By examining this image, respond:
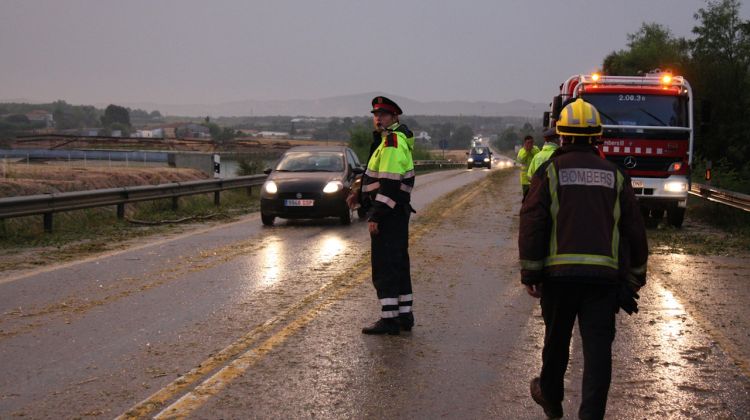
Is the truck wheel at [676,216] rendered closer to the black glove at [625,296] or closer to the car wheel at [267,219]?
the car wheel at [267,219]

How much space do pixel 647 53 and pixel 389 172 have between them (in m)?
71.1

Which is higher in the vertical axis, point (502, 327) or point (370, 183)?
point (370, 183)

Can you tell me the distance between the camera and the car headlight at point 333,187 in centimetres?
1769

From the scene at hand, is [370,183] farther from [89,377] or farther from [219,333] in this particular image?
[89,377]

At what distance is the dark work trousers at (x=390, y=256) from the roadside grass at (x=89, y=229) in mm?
5960

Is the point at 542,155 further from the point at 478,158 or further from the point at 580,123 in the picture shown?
the point at 478,158

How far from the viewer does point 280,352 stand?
692 centimetres

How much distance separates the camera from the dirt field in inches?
984

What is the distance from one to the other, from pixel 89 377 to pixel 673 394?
382 cm

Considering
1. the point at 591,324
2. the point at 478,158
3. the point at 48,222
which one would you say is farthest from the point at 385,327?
the point at 478,158

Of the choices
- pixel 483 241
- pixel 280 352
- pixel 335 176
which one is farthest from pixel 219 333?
pixel 335 176

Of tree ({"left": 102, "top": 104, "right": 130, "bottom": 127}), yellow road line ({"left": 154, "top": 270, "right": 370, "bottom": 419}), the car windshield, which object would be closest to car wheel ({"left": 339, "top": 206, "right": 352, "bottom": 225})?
the car windshield

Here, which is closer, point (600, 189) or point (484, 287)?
point (600, 189)

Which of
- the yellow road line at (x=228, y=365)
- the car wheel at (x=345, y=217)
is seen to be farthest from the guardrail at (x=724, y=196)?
the yellow road line at (x=228, y=365)
